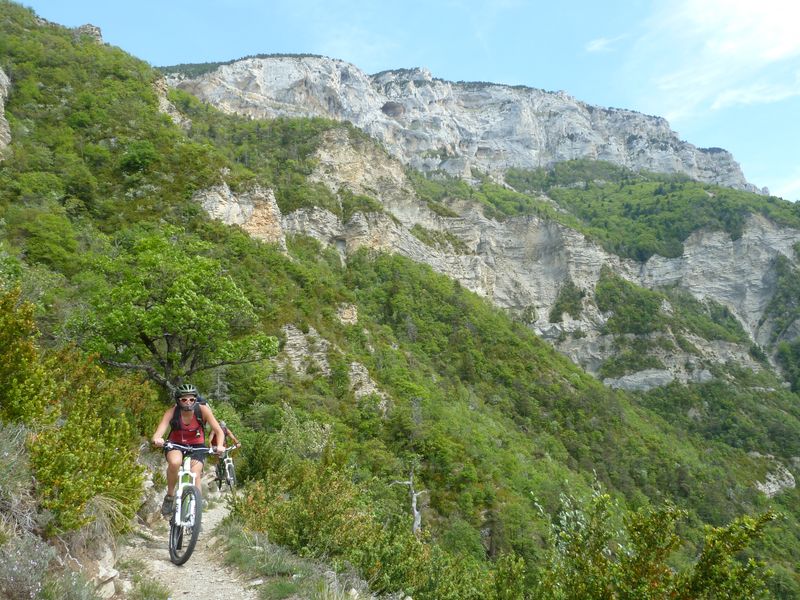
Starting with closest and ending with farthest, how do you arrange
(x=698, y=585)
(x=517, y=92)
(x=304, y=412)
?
(x=698, y=585), (x=304, y=412), (x=517, y=92)

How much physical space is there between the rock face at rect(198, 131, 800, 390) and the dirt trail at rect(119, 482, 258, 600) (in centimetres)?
4502

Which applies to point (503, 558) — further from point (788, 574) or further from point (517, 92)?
point (517, 92)

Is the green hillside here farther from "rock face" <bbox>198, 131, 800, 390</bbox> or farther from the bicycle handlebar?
"rock face" <bbox>198, 131, 800, 390</bbox>

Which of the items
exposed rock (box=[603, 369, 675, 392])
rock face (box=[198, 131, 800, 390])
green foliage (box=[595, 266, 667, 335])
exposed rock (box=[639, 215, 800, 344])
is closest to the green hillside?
exposed rock (box=[603, 369, 675, 392])

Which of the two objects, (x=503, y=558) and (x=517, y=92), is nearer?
(x=503, y=558)

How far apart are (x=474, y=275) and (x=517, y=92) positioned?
12585 cm

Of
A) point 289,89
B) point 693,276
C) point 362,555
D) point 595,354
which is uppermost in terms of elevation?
point 289,89

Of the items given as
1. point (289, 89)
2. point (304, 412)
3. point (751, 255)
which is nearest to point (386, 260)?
point (304, 412)

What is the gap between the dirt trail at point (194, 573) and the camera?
4.32m

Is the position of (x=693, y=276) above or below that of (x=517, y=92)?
below

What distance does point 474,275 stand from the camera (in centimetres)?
7444

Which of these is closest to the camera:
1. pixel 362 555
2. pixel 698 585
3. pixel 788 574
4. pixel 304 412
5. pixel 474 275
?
pixel 698 585

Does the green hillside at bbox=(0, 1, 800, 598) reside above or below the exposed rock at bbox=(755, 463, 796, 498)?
above

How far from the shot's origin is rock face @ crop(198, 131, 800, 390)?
62656 mm
